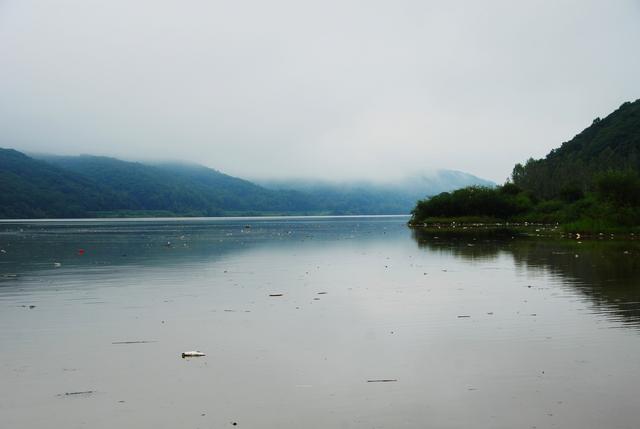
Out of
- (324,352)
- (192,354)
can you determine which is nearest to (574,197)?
(324,352)

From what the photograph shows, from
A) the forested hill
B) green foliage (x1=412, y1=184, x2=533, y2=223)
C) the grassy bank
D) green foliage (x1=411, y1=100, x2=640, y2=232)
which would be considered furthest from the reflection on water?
the forested hill

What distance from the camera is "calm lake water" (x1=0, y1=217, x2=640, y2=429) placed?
1131 centimetres

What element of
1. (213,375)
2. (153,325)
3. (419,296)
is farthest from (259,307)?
(213,375)

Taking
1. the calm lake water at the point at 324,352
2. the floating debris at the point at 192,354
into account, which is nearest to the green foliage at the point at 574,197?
the calm lake water at the point at 324,352

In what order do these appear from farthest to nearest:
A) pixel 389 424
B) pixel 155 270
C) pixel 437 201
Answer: pixel 437 201, pixel 155 270, pixel 389 424

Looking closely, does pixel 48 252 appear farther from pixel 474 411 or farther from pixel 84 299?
pixel 474 411

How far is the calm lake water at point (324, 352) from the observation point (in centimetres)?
1131

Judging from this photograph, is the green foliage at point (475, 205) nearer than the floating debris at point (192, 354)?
No

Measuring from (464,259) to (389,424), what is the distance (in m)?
37.2

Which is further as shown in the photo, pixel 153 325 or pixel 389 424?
pixel 153 325

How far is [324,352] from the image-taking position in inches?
632

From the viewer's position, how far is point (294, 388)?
1290 cm

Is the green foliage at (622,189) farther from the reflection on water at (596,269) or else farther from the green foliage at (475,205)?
the green foliage at (475,205)

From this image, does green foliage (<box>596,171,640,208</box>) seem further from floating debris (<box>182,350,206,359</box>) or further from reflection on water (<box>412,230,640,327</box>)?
floating debris (<box>182,350,206,359</box>)
